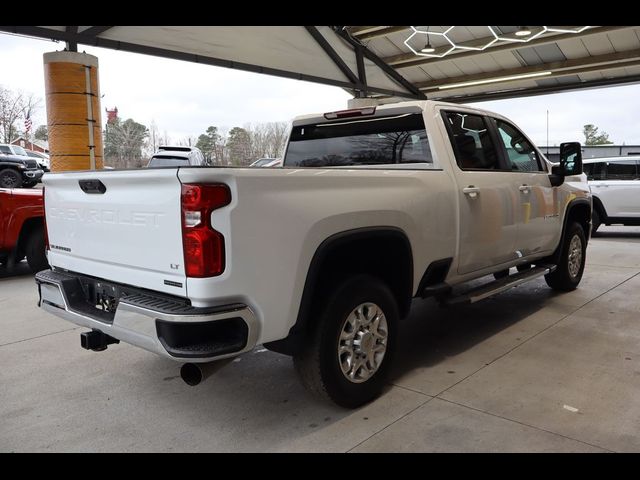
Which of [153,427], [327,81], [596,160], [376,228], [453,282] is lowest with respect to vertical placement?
[153,427]

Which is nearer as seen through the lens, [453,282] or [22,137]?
[453,282]

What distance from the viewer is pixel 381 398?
11.0ft

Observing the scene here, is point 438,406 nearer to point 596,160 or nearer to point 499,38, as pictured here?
point 596,160

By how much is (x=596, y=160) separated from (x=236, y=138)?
8074 mm

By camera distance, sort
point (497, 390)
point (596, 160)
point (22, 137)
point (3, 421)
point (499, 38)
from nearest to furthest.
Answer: point (3, 421), point (497, 390), point (596, 160), point (499, 38), point (22, 137)

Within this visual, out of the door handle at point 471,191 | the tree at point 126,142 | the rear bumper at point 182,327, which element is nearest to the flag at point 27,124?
the tree at point 126,142

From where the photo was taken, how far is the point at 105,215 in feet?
9.65

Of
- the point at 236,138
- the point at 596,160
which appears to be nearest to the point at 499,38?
the point at 596,160

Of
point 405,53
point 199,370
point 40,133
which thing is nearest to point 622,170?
point 405,53

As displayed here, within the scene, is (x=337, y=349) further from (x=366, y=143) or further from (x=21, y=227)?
(x=21, y=227)

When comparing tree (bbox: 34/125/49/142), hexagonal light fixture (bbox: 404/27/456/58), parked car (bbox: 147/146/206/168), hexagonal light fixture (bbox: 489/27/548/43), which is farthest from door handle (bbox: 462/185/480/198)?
tree (bbox: 34/125/49/142)

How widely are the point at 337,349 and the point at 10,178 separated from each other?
1713 centimetres

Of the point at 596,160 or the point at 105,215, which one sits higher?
the point at 596,160

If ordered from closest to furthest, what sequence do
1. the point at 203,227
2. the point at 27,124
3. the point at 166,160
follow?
the point at 203,227 < the point at 166,160 < the point at 27,124
